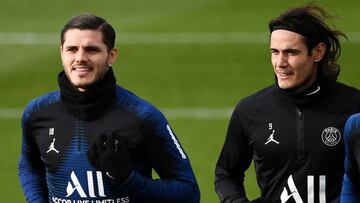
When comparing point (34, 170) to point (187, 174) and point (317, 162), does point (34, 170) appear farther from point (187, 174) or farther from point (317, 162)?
point (317, 162)

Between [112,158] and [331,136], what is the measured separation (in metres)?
1.49

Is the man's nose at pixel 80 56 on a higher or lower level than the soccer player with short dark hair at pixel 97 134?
higher

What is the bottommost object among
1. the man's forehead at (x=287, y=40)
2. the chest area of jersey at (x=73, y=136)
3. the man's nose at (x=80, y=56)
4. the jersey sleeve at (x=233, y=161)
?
the jersey sleeve at (x=233, y=161)

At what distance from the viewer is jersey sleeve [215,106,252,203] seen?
7371mm

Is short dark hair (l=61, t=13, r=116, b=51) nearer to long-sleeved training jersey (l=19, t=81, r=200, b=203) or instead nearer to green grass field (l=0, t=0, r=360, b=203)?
long-sleeved training jersey (l=19, t=81, r=200, b=203)

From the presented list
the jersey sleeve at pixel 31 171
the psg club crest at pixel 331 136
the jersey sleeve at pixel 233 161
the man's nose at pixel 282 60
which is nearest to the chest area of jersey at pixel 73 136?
the jersey sleeve at pixel 31 171

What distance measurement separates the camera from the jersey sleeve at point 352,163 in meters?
6.64

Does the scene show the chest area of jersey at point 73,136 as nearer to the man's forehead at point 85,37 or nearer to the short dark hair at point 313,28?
the man's forehead at point 85,37

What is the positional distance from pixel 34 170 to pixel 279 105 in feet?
5.21

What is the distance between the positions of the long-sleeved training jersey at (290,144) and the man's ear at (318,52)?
0.54 ft

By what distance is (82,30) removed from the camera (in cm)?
688

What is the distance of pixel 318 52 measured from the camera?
7.39 m

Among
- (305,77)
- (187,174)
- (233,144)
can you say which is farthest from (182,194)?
(305,77)

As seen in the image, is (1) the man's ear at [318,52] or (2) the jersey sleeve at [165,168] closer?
(2) the jersey sleeve at [165,168]
